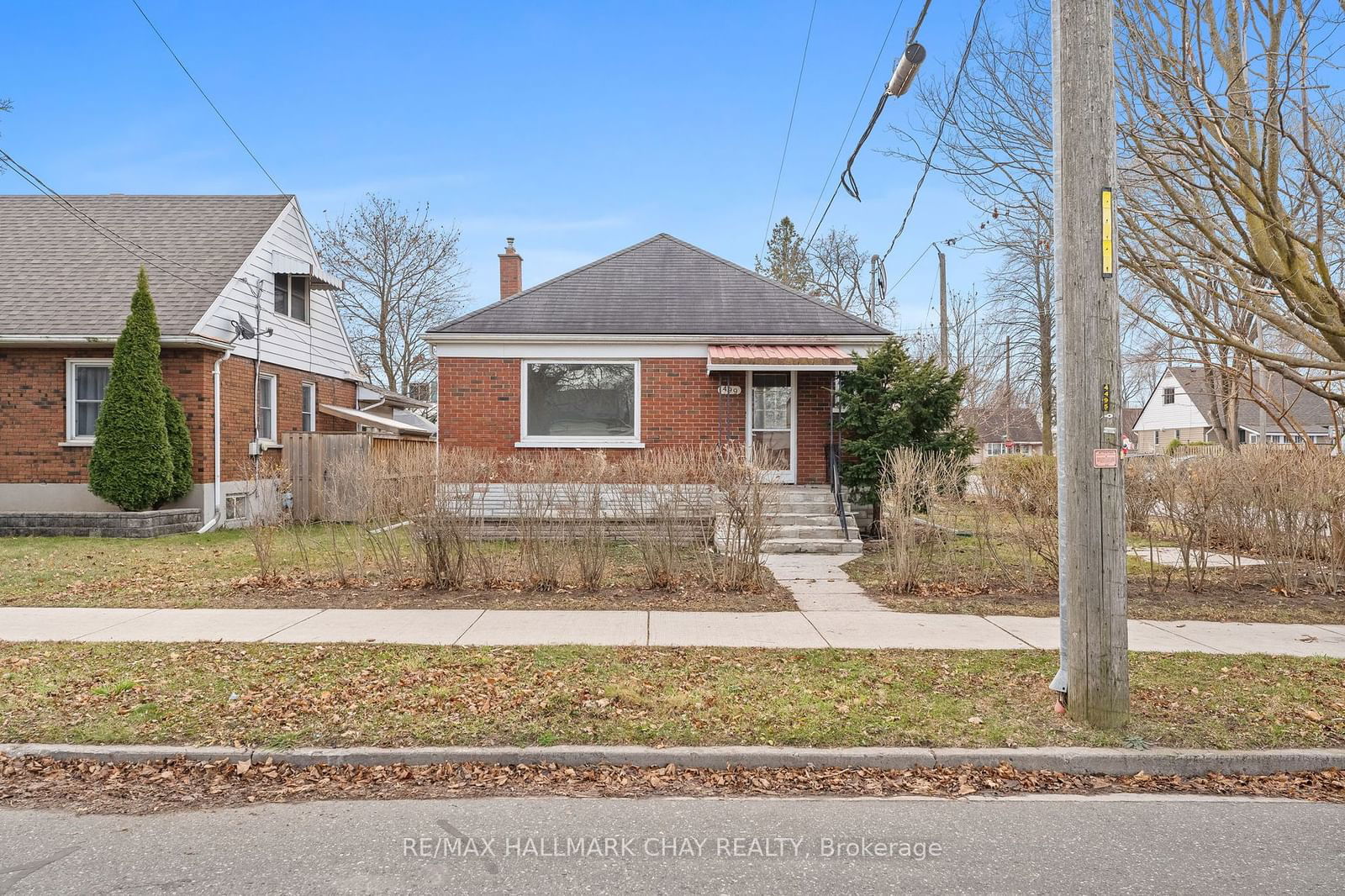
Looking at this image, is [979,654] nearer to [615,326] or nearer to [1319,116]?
[1319,116]

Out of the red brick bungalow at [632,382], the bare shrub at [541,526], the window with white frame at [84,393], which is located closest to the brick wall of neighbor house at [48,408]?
the window with white frame at [84,393]

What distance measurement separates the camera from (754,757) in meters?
4.43

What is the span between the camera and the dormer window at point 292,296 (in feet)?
60.7

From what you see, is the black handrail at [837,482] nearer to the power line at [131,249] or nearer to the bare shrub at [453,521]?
the bare shrub at [453,521]

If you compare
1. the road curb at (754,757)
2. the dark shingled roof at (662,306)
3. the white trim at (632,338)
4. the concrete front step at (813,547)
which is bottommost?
the road curb at (754,757)

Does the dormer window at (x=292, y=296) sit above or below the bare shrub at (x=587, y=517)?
above

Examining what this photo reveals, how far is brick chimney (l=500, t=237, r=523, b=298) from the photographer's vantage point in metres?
18.9

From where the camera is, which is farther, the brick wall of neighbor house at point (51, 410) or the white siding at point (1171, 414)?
the white siding at point (1171, 414)

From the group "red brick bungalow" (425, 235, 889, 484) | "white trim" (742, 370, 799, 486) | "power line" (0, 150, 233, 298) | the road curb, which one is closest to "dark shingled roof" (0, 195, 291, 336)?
"power line" (0, 150, 233, 298)

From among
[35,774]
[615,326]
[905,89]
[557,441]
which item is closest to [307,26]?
[615,326]

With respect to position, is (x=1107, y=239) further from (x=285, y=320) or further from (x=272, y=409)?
(x=285, y=320)

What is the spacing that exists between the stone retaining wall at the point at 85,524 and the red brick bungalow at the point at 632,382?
5.29 m

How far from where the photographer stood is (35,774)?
433 cm

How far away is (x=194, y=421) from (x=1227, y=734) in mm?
16418
